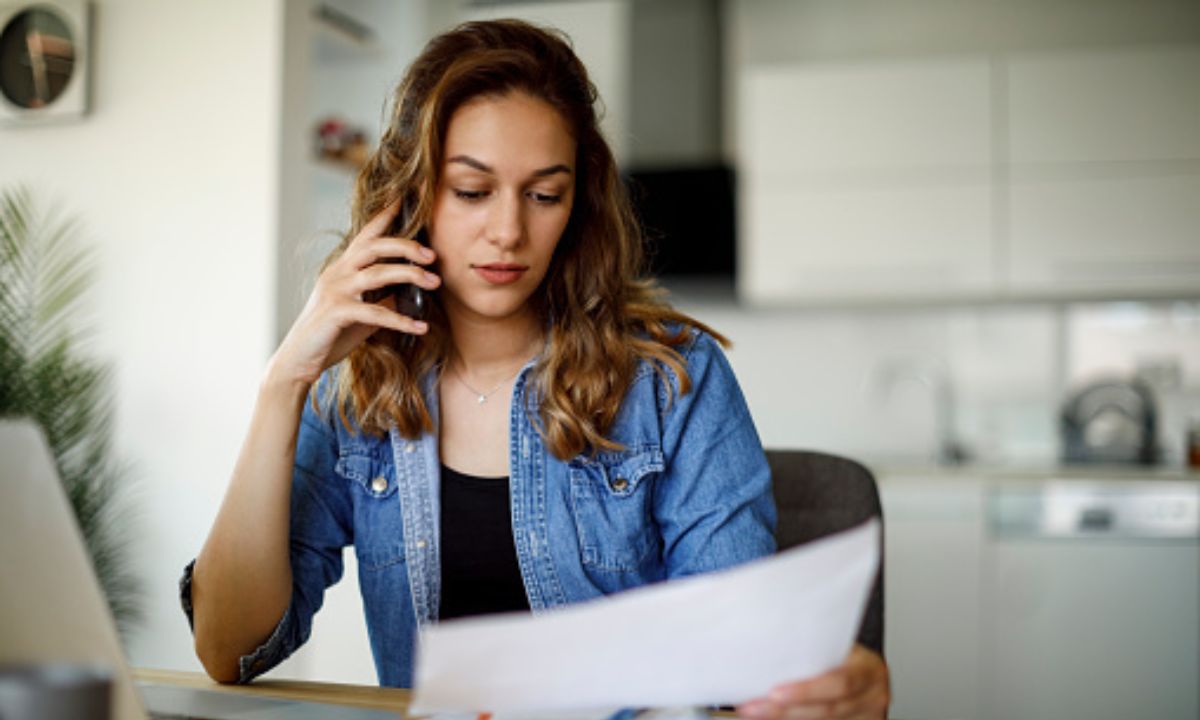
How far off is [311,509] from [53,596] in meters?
0.51

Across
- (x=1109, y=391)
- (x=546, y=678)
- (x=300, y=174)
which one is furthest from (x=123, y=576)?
(x=1109, y=391)

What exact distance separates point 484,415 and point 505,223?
28cm

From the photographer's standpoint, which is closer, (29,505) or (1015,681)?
(29,505)

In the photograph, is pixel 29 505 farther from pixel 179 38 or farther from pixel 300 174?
pixel 179 38

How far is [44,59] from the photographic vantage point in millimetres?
2830

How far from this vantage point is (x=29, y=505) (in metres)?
0.68

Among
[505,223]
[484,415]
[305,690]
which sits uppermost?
[505,223]

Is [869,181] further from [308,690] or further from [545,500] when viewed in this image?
[308,690]

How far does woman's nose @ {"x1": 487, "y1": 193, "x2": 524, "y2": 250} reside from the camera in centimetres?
114

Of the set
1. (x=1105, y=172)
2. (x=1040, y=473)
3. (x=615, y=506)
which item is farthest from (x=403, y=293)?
(x=1105, y=172)

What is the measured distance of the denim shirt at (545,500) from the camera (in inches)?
46.6

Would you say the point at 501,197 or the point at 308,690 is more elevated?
the point at 501,197

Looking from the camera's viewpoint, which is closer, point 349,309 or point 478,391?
point 349,309

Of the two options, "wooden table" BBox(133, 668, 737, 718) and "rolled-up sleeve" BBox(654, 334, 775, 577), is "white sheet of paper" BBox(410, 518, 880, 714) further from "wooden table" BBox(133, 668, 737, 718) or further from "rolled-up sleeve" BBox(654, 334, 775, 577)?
"rolled-up sleeve" BBox(654, 334, 775, 577)
